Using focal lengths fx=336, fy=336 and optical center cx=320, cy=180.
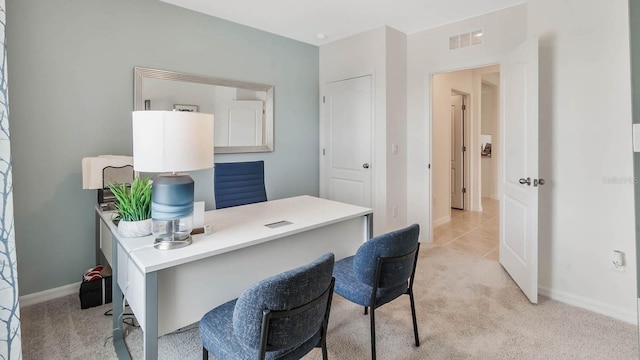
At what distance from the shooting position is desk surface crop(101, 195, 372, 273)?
145 cm

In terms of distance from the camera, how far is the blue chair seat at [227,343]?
127cm

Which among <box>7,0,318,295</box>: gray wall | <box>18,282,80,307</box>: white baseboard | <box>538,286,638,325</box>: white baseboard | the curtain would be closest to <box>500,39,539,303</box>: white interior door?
<box>538,286,638,325</box>: white baseboard

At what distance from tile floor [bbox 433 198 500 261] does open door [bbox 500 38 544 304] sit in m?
0.66

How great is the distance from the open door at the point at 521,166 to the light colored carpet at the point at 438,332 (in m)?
0.30

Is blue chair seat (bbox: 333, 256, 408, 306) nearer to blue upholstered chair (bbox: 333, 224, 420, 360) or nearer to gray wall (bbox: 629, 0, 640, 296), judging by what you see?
blue upholstered chair (bbox: 333, 224, 420, 360)

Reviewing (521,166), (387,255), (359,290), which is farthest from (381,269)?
(521,166)

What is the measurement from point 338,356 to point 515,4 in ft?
11.1

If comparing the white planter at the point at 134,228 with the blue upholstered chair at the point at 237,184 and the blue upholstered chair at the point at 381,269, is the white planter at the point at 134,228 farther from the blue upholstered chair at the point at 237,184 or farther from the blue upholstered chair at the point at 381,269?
the blue upholstered chair at the point at 381,269

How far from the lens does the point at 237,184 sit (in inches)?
110

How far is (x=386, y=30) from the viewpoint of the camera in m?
3.72

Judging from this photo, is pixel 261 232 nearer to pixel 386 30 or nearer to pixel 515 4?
pixel 386 30

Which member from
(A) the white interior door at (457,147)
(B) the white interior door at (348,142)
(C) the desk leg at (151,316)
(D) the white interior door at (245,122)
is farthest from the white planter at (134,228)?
(A) the white interior door at (457,147)

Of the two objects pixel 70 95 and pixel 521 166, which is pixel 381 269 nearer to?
pixel 521 166

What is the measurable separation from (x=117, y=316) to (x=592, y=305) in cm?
327
